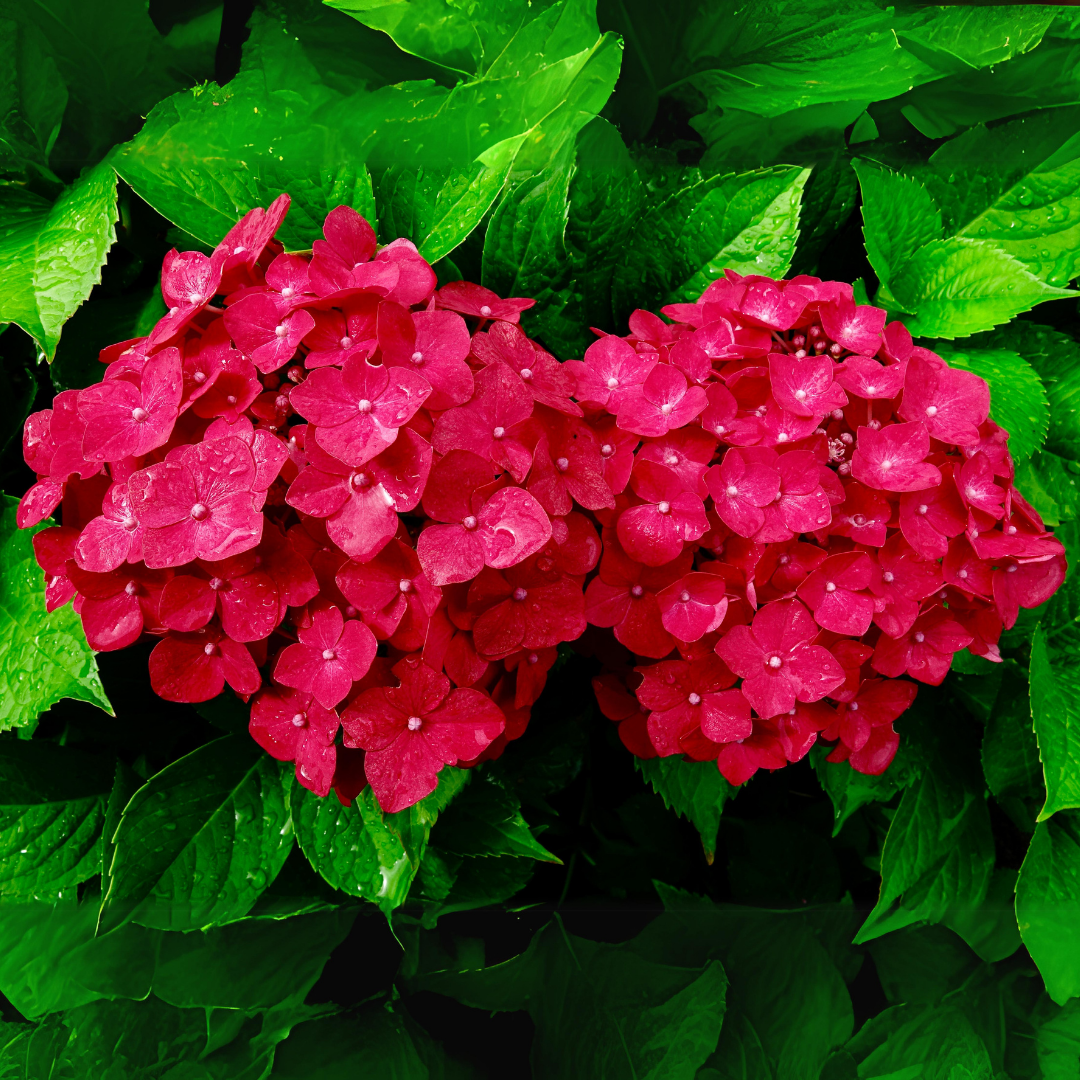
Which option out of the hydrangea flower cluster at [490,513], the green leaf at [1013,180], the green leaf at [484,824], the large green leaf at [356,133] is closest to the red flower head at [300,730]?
the hydrangea flower cluster at [490,513]

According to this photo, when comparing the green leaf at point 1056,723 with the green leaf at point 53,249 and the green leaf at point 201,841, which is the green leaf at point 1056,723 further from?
the green leaf at point 53,249

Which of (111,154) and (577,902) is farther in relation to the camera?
(577,902)

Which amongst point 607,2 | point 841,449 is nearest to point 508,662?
point 841,449

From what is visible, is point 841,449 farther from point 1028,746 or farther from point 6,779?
point 6,779

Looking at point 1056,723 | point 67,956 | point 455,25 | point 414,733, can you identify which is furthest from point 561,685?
point 455,25

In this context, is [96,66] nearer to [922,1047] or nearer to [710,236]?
[710,236]
